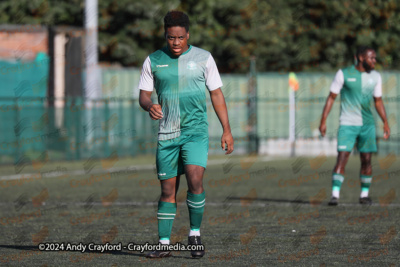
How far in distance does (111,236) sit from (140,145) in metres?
17.9

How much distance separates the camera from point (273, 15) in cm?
3825

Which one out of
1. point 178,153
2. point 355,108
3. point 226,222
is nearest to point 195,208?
point 178,153

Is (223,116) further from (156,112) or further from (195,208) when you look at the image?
(195,208)

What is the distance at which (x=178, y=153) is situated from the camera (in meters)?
7.78

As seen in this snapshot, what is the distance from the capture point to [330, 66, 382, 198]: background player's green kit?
40.5 feet

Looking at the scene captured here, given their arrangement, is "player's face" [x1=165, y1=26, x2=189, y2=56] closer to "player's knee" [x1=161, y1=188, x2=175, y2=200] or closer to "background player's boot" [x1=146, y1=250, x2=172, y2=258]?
"player's knee" [x1=161, y1=188, x2=175, y2=200]

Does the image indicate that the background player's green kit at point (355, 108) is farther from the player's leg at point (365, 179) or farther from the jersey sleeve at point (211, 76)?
the jersey sleeve at point (211, 76)

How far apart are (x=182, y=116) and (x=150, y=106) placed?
389 millimetres

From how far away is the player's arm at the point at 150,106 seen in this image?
729 centimetres

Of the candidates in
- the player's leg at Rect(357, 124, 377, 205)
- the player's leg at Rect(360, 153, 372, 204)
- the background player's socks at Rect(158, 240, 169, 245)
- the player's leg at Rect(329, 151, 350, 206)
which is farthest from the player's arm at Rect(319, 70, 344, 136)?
the background player's socks at Rect(158, 240, 169, 245)

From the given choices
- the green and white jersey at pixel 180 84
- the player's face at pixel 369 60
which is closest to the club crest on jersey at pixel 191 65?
the green and white jersey at pixel 180 84

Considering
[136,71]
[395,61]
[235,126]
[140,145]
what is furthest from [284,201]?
[395,61]

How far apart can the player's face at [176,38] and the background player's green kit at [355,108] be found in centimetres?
516

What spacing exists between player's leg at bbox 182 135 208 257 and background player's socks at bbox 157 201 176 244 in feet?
0.58
